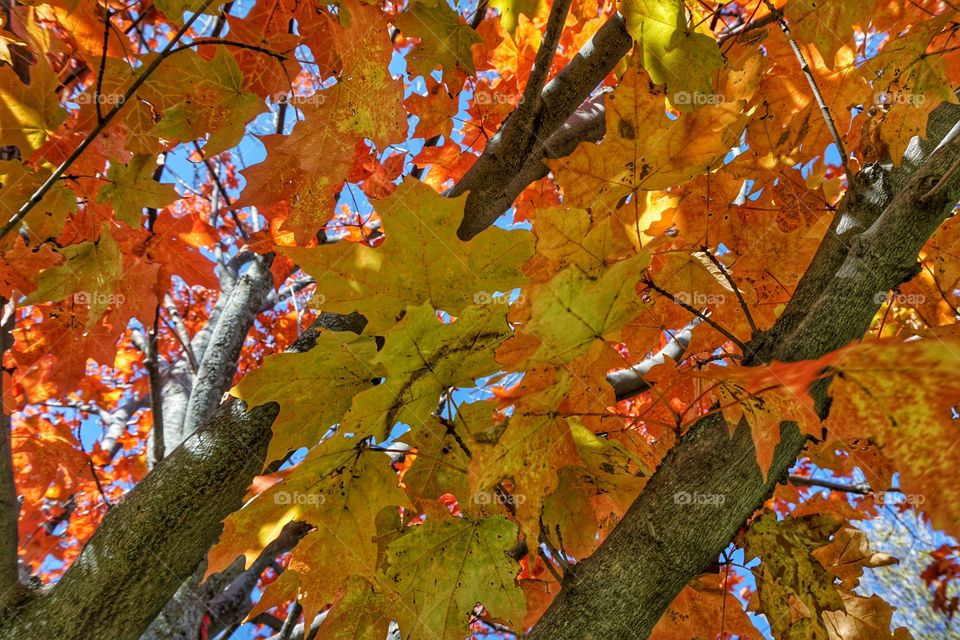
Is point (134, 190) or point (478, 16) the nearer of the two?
point (134, 190)

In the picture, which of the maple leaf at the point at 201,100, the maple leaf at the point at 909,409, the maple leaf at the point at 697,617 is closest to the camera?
the maple leaf at the point at 909,409

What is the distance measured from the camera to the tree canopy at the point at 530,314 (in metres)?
0.92

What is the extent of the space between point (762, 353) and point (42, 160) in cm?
213

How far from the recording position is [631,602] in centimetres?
98

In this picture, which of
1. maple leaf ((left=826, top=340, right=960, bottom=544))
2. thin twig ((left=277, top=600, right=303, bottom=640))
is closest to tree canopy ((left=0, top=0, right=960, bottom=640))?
maple leaf ((left=826, top=340, right=960, bottom=544))

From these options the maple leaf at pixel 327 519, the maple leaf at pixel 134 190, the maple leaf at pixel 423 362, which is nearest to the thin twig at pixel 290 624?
the maple leaf at pixel 327 519

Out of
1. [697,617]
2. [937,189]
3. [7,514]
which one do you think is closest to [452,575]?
[697,617]

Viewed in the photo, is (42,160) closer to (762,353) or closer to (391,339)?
(391,339)

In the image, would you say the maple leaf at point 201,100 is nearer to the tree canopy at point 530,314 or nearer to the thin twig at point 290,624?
the tree canopy at point 530,314

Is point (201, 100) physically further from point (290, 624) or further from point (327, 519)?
point (290, 624)

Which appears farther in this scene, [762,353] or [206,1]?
[206,1]

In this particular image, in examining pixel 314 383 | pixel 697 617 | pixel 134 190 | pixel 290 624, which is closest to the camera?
pixel 314 383

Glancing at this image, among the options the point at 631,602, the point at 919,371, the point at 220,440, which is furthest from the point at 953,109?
the point at 220,440

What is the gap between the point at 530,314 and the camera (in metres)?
0.76
